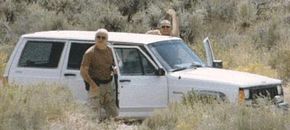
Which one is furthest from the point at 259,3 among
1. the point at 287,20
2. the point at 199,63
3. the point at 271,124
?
the point at 271,124

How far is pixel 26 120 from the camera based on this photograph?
7.86 metres

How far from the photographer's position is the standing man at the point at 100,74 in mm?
10492

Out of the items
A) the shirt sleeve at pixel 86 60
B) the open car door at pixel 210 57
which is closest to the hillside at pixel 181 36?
the shirt sleeve at pixel 86 60

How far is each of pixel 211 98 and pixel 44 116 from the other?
9.91 ft

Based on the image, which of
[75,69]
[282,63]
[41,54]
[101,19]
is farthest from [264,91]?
[101,19]

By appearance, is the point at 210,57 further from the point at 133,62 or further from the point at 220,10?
the point at 220,10

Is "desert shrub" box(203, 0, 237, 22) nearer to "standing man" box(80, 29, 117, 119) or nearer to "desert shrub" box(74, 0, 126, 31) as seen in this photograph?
"desert shrub" box(74, 0, 126, 31)

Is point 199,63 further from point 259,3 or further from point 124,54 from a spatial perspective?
point 259,3

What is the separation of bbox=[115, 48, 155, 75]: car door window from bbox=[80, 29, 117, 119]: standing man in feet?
1.45

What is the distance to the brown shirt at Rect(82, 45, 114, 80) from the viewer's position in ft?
34.5

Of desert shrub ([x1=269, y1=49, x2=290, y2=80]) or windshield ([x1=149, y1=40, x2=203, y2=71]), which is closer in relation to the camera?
windshield ([x1=149, y1=40, x2=203, y2=71])

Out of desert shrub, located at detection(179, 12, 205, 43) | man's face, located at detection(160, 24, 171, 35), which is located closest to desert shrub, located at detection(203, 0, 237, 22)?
desert shrub, located at detection(179, 12, 205, 43)

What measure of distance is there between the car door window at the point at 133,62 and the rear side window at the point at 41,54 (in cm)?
110

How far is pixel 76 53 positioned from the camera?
451 inches
